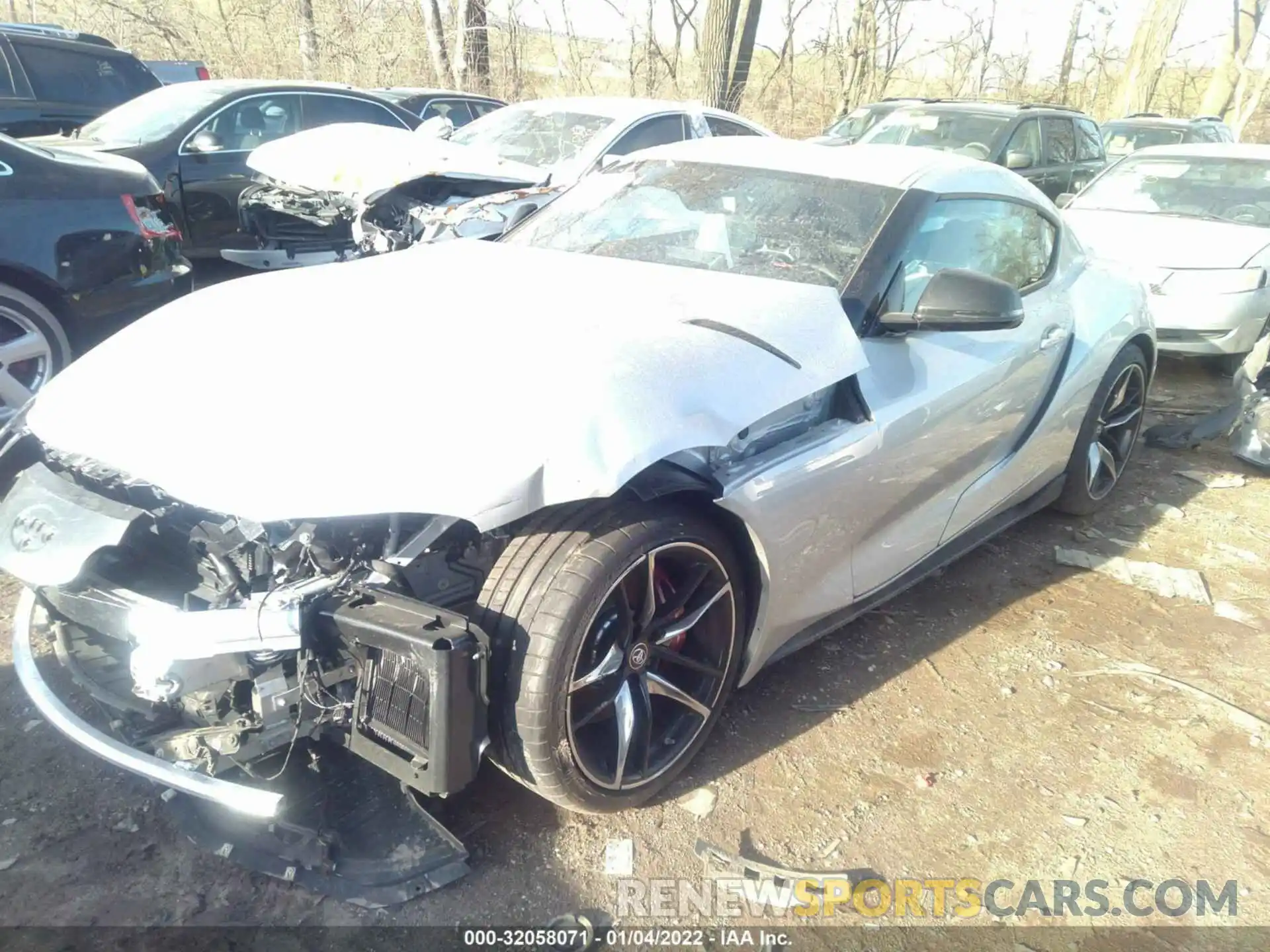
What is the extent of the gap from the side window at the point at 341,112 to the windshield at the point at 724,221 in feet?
17.4

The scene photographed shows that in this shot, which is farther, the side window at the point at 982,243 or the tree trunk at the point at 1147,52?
the tree trunk at the point at 1147,52

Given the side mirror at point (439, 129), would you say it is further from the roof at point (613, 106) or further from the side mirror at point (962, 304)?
the side mirror at point (962, 304)

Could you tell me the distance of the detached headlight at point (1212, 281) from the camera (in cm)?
643


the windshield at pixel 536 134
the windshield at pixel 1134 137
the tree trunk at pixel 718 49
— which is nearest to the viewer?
the windshield at pixel 536 134

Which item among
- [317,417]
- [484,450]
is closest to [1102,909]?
[484,450]

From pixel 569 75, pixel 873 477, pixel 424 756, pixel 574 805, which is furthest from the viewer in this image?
pixel 569 75

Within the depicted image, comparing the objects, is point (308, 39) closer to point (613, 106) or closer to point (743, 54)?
point (743, 54)

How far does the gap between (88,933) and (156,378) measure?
1.32 metres

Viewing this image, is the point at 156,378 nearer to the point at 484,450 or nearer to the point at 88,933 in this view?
the point at 484,450

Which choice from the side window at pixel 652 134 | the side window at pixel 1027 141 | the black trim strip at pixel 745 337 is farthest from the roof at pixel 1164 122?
the black trim strip at pixel 745 337

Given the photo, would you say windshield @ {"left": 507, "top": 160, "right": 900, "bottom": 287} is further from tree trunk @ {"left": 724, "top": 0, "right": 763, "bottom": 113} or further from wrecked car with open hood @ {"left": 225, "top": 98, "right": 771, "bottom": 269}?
tree trunk @ {"left": 724, "top": 0, "right": 763, "bottom": 113}

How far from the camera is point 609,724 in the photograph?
241 cm

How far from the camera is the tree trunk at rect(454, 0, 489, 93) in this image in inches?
612

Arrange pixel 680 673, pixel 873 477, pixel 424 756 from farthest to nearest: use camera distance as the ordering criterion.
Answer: pixel 873 477
pixel 680 673
pixel 424 756
